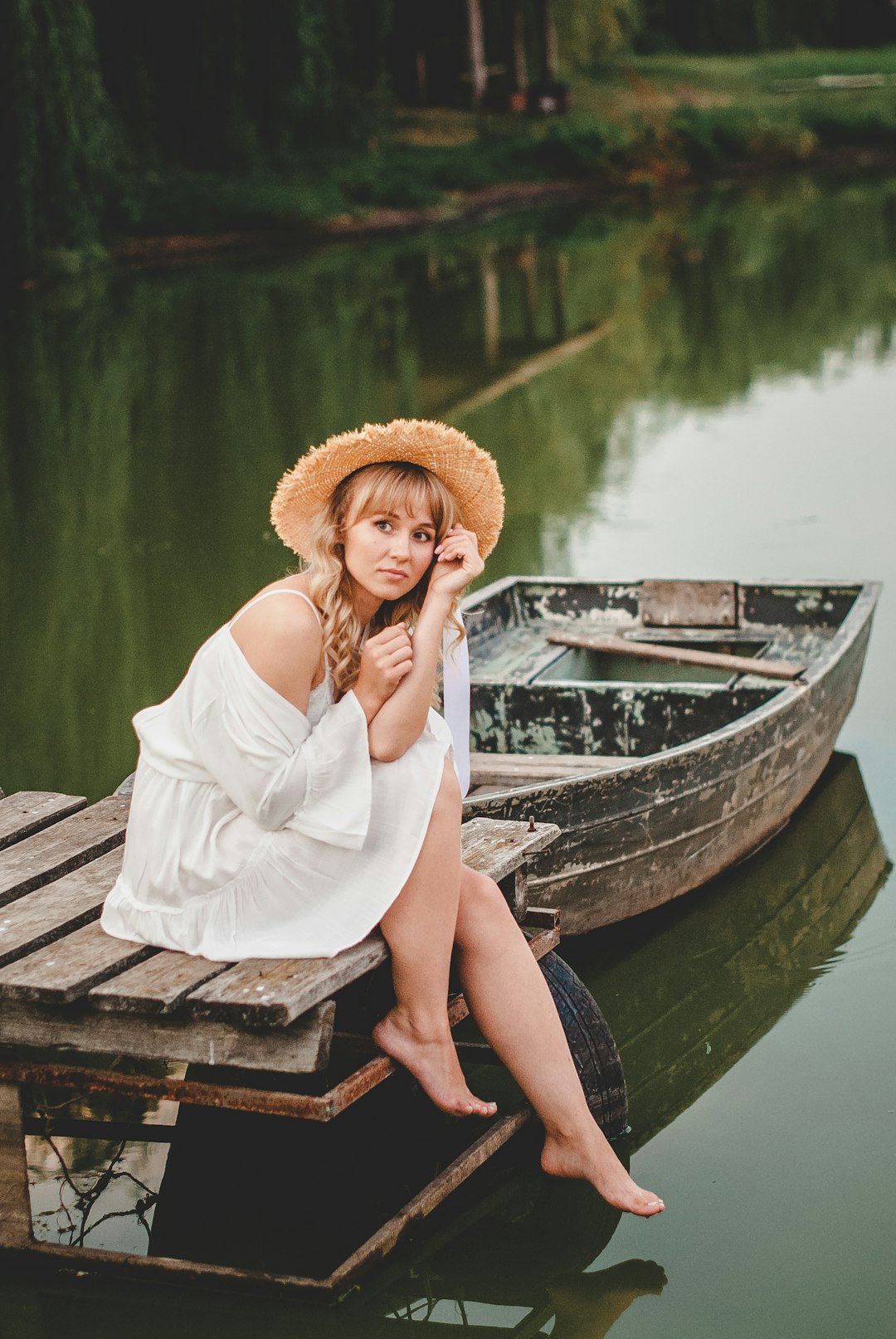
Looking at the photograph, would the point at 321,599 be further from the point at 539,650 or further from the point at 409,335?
the point at 409,335

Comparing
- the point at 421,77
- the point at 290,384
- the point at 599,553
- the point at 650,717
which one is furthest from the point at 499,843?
the point at 421,77

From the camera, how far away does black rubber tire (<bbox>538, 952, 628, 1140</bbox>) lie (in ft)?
12.2

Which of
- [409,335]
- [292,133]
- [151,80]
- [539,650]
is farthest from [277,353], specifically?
[292,133]

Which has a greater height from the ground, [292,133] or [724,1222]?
[292,133]

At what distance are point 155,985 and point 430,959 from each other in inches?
21.0

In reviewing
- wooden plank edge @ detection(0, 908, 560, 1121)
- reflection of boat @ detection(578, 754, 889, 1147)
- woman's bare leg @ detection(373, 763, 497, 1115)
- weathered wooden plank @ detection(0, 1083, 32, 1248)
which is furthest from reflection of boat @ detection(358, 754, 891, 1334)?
weathered wooden plank @ detection(0, 1083, 32, 1248)

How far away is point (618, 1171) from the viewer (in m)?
3.45

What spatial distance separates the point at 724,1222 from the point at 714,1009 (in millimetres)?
1209

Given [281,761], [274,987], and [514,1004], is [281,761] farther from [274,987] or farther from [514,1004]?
[514,1004]

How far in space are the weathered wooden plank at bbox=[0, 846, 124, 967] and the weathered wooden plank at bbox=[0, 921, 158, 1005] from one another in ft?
0.09

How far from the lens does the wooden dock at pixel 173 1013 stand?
9.66ft

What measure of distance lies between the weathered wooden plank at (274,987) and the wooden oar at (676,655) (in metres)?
3.20

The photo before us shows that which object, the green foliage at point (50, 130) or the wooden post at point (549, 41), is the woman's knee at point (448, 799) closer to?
the green foliage at point (50, 130)

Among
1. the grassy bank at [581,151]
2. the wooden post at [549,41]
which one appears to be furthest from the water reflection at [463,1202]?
the wooden post at [549,41]
